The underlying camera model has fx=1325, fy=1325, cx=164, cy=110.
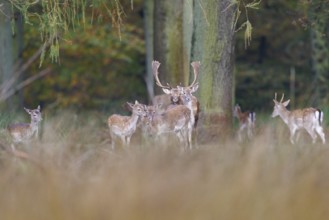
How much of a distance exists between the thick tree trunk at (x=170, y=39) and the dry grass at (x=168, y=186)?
12.3 metres

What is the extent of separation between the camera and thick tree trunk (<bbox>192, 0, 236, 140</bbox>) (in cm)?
1750

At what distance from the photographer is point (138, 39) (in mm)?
33781

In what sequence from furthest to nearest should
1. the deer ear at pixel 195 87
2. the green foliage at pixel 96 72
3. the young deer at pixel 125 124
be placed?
the green foliage at pixel 96 72 → the deer ear at pixel 195 87 → the young deer at pixel 125 124

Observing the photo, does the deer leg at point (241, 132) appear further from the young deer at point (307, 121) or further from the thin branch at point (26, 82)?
the thin branch at point (26, 82)

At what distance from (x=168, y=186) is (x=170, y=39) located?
553 inches

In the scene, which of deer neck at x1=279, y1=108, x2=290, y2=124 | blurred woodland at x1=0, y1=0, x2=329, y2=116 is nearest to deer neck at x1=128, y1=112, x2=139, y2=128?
deer neck at x1=279, y1=108, x2=290, y2=124

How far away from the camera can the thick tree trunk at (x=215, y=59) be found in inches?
689

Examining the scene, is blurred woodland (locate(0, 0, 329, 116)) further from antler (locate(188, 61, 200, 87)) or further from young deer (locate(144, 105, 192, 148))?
young deer (locate(144, 105, 192, 148))

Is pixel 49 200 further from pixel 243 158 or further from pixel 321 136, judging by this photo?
pixel 321 136

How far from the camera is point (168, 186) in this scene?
319 inches

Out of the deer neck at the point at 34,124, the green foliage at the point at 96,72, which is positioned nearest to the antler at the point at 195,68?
the deer neck at the point at 34,124

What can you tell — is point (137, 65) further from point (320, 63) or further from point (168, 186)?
point (168, 186)

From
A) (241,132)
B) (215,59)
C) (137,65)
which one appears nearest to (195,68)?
(215,59)

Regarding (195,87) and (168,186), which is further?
(195,87)
